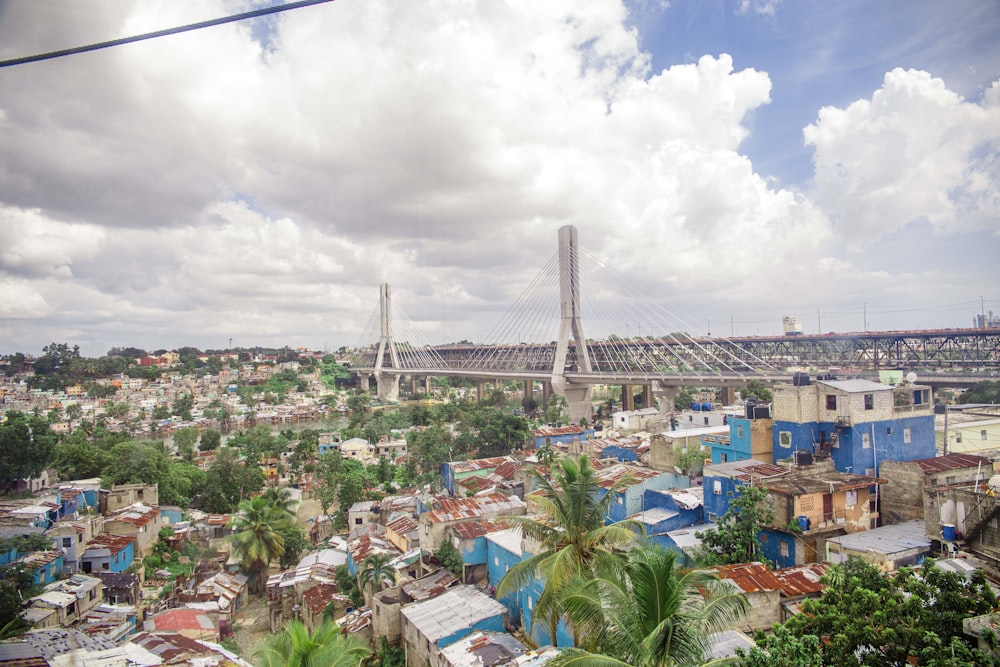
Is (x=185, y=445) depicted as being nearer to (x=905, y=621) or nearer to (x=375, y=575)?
(x=375, y=575)

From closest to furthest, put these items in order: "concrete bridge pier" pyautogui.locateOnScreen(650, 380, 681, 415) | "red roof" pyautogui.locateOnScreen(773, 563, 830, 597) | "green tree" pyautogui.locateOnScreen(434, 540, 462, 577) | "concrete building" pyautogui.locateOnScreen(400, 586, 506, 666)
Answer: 1. "red roof" pyautogui.locateOnScreen(773, 563, 830, 597)
2. "concrete building" pyautogui.locateOnScreen(400, 586, 506, 666)
3. "green tree" pyautogui.locateOnScreen(434, 540, 462, 577)
4. "concrete bridge pier" pyautogui.locateOnScreen(650, 380, 681, 415)

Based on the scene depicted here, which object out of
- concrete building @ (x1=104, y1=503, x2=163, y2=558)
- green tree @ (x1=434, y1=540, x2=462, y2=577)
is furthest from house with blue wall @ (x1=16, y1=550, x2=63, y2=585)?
green tree @ (x1=434, y1=540, x2=462, y2=577)

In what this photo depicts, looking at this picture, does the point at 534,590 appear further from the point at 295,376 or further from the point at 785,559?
the point at 295,376

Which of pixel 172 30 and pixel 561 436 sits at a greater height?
pixel 172 30

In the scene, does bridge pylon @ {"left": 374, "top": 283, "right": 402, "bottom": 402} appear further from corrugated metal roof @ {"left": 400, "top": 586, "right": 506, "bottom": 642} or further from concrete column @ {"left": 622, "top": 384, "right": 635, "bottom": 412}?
corrugated metal roof @ {"left": 400, "top": 586, "right": 506, "bottom": 642}

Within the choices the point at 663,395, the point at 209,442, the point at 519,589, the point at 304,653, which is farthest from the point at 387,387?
the point at 304,653

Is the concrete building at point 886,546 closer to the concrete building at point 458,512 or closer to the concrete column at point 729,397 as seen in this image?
the concrete building at point 458,512
